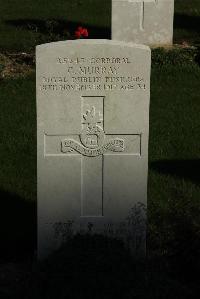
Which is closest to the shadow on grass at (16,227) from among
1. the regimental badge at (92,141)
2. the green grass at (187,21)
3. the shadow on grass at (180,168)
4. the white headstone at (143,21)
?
the regimental badge at (92,141)

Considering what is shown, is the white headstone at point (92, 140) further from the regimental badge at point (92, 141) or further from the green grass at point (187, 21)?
the green grass at point (187, 21)

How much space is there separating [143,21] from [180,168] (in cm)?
583

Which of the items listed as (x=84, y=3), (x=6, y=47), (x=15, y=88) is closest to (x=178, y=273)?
(x=15, y=88)

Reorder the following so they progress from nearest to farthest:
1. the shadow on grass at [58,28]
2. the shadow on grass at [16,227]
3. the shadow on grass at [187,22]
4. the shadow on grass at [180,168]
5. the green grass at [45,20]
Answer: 1. the shadow on grass at [16,227]
2. the shadow on grass at [180,168]
3. the green grass at [45,20]
4. the shadow on grass at [58,28]
5. the shadow on grass at [187,22]

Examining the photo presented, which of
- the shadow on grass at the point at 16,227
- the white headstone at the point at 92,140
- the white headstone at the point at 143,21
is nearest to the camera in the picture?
the white headstone at the point at 92,140

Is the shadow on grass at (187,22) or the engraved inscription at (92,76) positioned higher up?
the shadow on grass at (187,22)

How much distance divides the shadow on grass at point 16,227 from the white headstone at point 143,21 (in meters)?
6.45

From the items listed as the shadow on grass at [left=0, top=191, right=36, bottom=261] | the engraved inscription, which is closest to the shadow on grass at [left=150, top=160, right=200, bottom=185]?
the shadow on grass at [left=0, top=191, right=36, bottom=261]

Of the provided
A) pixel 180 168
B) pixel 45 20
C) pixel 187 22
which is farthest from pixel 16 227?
pixel 187 22

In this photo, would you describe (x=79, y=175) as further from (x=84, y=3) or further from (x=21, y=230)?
(x=84, y=3)

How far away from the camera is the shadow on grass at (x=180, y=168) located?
8.82 m

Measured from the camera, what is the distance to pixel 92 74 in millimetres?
6289

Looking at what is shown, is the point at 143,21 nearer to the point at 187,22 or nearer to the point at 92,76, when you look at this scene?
the point at 187,22

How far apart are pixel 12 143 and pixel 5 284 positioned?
3.62 metres
